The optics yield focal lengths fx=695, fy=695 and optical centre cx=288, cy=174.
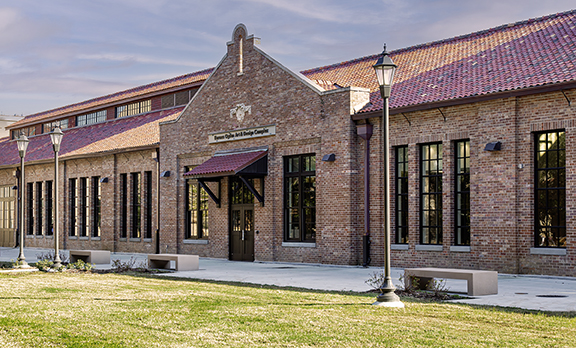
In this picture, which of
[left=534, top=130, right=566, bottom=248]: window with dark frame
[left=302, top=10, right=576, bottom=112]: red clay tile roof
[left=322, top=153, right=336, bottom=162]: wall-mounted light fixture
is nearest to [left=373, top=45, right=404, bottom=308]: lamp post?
[left=302, top=10, right=576, bottom=112]: red clay tile roof

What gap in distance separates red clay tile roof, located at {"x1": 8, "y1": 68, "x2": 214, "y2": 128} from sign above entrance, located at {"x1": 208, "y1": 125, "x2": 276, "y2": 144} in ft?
24.3

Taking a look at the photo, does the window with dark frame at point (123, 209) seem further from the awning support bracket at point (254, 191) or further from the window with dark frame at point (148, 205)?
the awning support bracket at point (254, 191)

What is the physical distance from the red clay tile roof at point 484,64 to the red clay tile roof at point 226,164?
177 inches

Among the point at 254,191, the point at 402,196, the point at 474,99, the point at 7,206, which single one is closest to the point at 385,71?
the point at 474,99

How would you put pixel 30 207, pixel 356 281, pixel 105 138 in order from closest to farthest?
pixel 356 281 → pixel 105 138 → pixel 30 207

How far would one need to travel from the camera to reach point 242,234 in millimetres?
27203

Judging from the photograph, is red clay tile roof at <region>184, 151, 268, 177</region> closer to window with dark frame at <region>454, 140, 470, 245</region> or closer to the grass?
window with dark frame at <region>454, 140, 470, 245</region>

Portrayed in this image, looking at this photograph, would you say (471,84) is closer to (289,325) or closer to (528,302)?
(528,302)

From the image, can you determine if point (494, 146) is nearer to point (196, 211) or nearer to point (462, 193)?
point (462, 193)

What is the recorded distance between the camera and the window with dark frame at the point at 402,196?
2205 cm

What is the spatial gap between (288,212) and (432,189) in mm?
6178

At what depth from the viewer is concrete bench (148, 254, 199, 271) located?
21.4 meters

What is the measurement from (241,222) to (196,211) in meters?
3.26

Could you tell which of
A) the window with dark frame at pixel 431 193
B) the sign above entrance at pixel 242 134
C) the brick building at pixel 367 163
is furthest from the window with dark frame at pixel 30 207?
the window with dark frame at pixel 431 193
